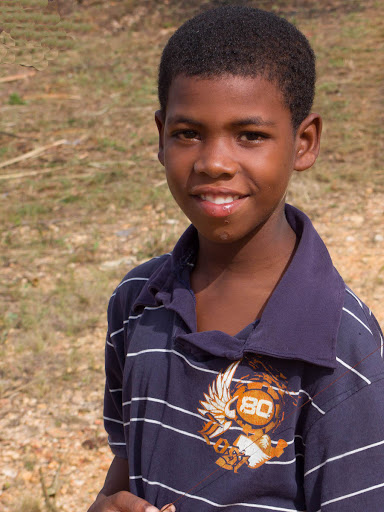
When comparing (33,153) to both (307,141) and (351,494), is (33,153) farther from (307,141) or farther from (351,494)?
(351,494)

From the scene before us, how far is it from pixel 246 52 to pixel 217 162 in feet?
0.70

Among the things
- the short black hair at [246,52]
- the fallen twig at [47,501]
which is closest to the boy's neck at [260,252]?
the short black hair at [246,52]

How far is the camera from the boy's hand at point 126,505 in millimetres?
1299

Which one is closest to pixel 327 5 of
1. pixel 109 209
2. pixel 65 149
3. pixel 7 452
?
pixel 65 149

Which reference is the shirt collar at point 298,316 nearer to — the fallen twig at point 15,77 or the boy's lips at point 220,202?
the boy's lips at point 220,202

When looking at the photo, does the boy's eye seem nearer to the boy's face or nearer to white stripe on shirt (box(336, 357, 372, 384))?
the boy's face

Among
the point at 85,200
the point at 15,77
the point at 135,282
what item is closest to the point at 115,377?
the point at 135,282

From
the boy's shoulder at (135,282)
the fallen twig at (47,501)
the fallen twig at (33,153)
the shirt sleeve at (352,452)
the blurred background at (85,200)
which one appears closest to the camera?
the shirt sleeve at (352,452)

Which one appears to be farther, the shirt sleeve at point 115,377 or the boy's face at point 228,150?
the shirt sleeve at point 115,377

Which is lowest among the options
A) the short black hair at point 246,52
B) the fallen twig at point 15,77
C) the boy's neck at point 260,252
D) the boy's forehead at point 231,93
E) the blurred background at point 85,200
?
the blurred background at point 85,200

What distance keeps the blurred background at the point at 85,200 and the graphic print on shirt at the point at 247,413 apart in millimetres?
721

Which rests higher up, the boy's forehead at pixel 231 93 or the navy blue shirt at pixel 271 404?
the boy's forehead at pixel 231 93

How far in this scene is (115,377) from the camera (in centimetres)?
164

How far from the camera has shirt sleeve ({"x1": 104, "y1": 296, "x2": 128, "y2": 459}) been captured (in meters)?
1.57
